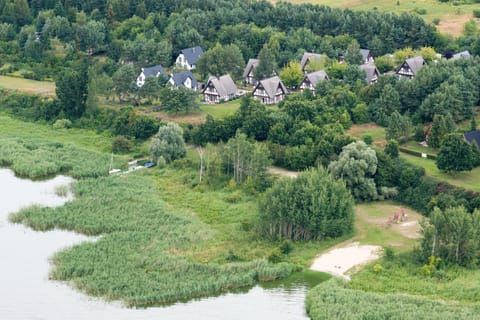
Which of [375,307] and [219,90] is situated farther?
[219,90]

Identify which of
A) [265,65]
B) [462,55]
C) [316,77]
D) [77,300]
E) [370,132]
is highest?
[462,55]

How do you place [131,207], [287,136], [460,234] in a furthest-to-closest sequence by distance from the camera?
[287,136] < [131,207] < [460,234]

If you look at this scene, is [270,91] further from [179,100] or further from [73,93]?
[73,93]

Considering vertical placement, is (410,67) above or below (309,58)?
above

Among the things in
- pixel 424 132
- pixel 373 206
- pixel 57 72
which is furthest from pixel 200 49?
pixel 373 206

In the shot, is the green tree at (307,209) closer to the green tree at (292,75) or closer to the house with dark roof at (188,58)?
the green tree at (292,75)

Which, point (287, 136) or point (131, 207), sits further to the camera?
point (287, 136)

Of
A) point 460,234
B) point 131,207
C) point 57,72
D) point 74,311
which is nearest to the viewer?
point 74,311

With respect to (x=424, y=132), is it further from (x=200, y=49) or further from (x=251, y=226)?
(x=200, y=49)

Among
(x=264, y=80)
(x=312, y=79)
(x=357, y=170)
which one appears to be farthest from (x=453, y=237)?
(x=312, y=79)
